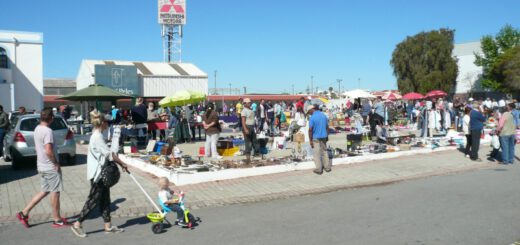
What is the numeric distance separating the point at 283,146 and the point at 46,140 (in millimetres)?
9538

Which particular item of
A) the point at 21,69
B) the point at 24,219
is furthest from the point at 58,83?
the point at 24,219

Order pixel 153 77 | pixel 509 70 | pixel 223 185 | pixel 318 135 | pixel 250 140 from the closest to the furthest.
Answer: pixel 223 185 < pixel 318 135 < pixel 250 140 < pixel 153 77 < pixel 509 70

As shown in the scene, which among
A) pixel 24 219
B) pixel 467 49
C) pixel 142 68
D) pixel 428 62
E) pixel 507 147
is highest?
pixel 467 49

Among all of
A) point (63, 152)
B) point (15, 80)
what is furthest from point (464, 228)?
point (15, 80)

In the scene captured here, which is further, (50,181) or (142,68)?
(142,68)

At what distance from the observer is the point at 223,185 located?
9.59 m

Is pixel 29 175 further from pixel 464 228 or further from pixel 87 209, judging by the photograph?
pixel 464 228

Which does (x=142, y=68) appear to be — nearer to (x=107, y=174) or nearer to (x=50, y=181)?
(x=50, y=181)

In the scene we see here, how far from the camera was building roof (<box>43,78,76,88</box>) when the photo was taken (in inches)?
2402

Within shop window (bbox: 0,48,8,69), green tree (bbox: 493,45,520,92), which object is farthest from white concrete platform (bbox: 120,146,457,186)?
green tree (bbox: 493,45,520,92)

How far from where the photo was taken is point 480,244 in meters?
5.61

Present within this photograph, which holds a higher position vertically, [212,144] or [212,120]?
[212,120]

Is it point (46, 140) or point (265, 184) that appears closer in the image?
point (46, 140)

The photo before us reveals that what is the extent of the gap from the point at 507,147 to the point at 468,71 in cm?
5510
